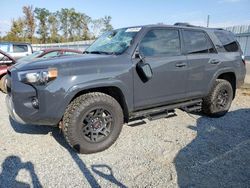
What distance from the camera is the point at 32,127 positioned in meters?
5.05

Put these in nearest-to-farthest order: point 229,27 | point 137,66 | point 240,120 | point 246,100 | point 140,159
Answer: point 140,159 → point 137,66 → point 240,120 → point 246,100 → point 229,27

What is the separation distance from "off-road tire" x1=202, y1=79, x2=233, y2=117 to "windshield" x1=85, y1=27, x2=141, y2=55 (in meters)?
2.16

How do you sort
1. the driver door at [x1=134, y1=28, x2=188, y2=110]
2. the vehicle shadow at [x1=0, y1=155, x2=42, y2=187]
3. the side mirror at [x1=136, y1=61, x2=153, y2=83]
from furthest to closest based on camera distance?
the driver door at [x1=134, y1=28, x2=188, y2=110] < the side mirror at [x1=136, y1=61, x2=153, y2=83] < the vehicle shadow at [x1=0, y1=155, x2=42, y2=187]

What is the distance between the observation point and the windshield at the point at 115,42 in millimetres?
4437

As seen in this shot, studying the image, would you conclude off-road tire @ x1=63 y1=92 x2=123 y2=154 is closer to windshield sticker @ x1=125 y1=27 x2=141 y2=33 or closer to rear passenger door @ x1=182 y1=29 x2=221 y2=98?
windshield sticker @ x1=125 y1=27 x2=141 y2=33

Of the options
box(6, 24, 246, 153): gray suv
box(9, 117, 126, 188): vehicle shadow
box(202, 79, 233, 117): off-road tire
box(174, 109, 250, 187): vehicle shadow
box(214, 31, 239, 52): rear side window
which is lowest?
box(174, 109, 250, 187): vehicle shadow

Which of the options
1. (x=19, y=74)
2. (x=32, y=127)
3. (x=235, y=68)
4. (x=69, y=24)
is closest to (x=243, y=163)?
(x=235, y=68)

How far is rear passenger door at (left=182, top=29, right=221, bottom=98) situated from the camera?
5.03 m

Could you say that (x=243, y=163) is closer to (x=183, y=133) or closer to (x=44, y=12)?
(x=183, y=133)

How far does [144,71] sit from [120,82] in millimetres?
441

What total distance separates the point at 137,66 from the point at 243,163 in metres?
2.03

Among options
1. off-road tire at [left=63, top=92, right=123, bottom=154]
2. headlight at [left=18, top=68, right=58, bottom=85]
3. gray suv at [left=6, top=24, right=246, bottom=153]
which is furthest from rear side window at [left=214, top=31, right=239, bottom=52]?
headlight at [left=18, top=68, right=58, bottom=85]

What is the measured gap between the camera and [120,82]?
405 cm

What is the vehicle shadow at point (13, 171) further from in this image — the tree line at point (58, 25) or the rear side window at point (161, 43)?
the tree line at point (58, 25)
